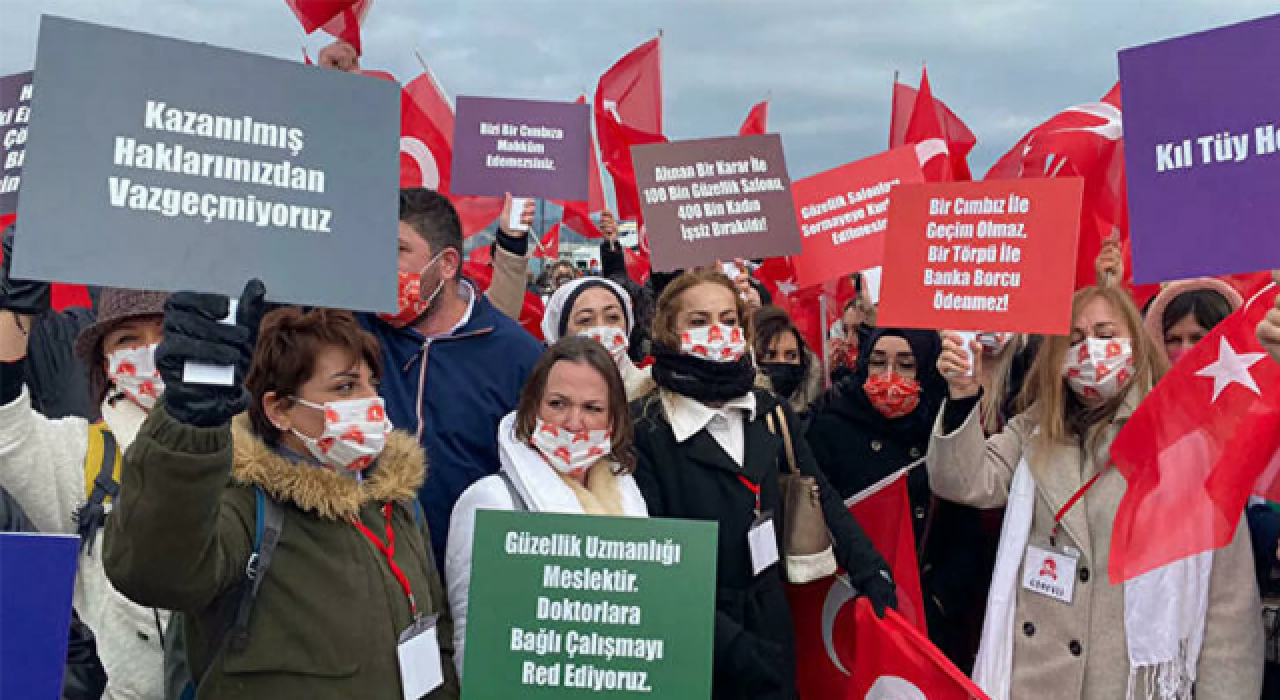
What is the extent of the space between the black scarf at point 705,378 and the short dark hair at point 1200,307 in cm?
185

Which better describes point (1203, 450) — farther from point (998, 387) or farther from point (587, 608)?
point (587, 608)

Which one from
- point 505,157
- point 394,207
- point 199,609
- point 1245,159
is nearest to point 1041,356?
point 1245,159

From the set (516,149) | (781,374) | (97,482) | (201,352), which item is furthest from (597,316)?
A: (201,352)

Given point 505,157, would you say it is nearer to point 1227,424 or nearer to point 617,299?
point 617,299

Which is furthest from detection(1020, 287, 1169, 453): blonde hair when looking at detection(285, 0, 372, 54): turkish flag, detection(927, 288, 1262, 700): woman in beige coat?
detection(285, 0, 372, 54): turkish flag

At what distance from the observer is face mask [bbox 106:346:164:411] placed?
332 centimetres

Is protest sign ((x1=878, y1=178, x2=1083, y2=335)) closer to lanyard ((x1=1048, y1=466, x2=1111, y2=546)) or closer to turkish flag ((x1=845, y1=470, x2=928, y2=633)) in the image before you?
lanyard ((x1=1048, y1=466, x2=1111, y2=546))

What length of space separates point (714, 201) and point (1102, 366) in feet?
9.11

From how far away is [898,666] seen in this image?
3607 mm

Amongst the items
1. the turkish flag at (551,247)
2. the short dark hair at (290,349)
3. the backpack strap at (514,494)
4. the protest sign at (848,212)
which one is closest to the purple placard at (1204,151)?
the backpack strap at (514,494)

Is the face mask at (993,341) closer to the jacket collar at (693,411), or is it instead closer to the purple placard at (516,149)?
the jacket collar at (693,411)

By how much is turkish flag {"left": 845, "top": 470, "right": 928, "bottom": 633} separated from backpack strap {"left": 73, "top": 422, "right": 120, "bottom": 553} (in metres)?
2.58

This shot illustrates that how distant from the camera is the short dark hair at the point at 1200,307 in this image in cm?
440

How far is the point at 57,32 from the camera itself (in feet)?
7.18
